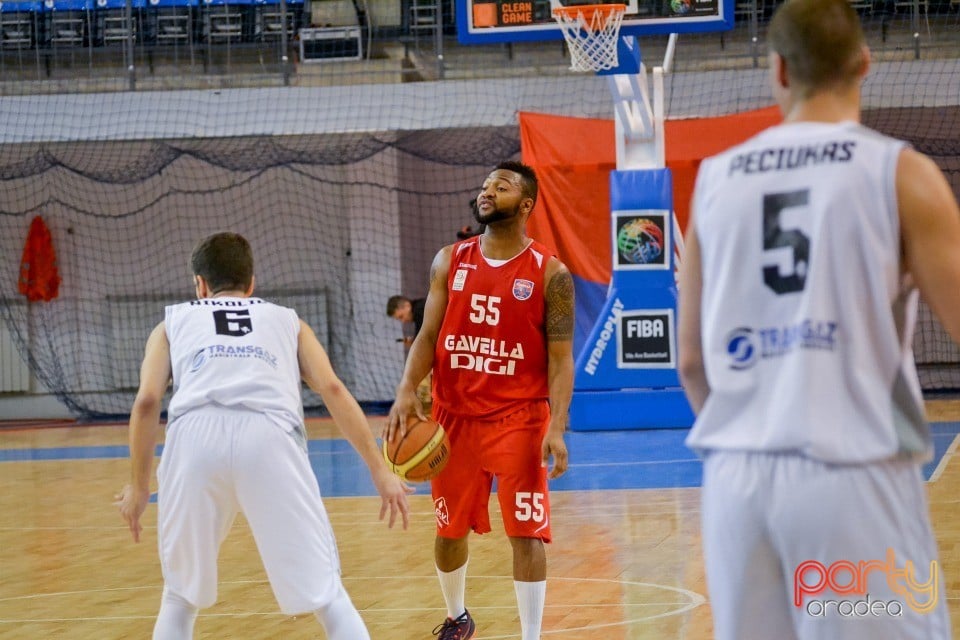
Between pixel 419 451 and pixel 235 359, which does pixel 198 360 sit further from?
pixel 419 451

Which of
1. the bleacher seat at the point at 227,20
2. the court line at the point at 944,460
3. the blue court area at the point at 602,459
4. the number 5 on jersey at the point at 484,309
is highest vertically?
the bleacher seat at the point at 227,20

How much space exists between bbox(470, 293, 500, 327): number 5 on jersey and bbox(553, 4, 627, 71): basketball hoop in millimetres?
5622

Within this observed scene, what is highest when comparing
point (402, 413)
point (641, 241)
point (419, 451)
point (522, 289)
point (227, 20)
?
point (227, 20)

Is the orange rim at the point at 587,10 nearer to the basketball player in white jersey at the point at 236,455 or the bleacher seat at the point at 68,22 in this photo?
the basketball player in white jersey at the point at 236,455

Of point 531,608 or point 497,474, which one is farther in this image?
point 497,474

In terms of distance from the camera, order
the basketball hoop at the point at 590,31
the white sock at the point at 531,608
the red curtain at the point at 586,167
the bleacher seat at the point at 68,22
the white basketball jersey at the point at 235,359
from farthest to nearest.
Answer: the bleacher seat at the point at 68,22
the red curtain at the point at 586,167
the basketball hoop at the point at 590,31
the white sock at the point at 531,608
the white basketball jersey at the point at 235,359

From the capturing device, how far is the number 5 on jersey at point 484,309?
539 cm

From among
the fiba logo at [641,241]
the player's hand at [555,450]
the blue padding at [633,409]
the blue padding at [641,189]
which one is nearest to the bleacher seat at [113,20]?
the blue padding at [641,189]

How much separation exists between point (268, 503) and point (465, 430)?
1592mm

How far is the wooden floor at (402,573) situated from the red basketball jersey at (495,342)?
1.07 meters

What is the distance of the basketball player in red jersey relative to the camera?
527 cm

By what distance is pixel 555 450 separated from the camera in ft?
16.5

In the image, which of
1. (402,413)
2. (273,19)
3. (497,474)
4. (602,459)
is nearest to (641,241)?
(602,459)

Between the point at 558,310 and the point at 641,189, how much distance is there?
8010 mm
